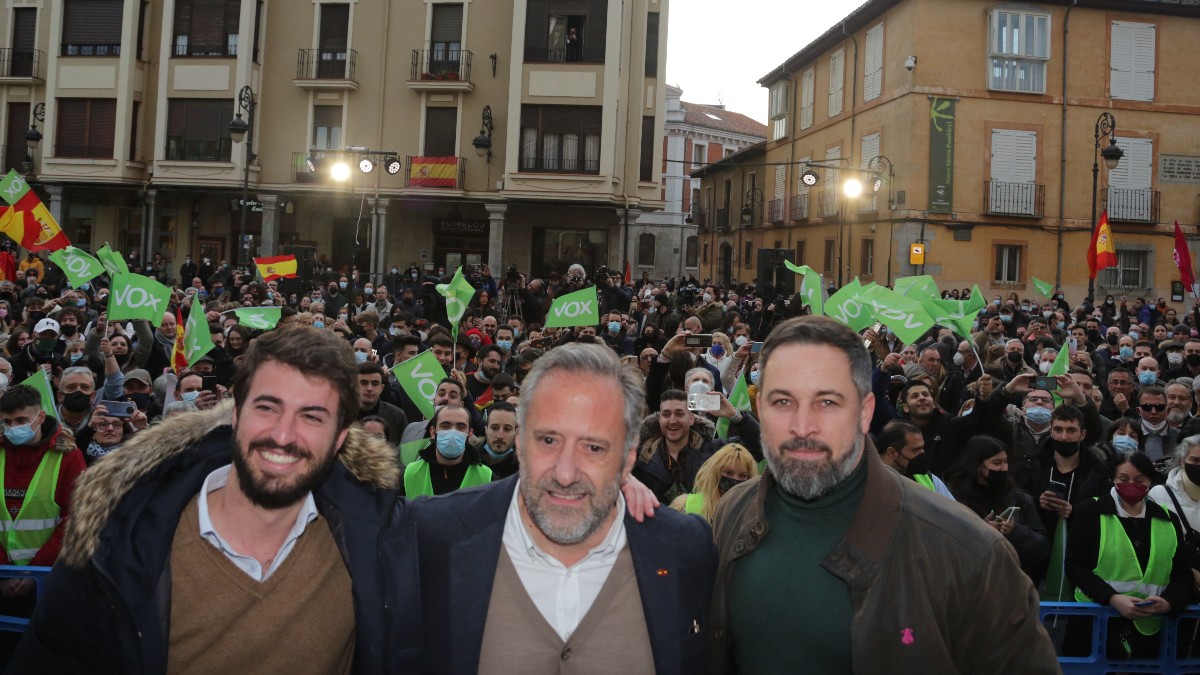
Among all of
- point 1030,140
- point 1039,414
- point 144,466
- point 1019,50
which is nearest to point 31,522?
point 144,466

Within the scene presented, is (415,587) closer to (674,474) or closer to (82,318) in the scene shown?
(674,474)

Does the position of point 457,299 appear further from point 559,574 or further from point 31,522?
point 559,574

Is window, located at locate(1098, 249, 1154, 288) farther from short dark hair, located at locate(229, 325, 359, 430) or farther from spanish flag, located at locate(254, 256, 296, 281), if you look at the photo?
short dark hair, located at locate(229, 325, 359, 430)

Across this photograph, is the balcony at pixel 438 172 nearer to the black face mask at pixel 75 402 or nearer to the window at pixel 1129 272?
the window at pixel 1129 272

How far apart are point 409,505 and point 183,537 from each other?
25.1 inches

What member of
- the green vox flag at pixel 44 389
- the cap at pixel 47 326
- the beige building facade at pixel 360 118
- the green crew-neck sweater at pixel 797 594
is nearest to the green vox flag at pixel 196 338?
the cap at pixel 47 326

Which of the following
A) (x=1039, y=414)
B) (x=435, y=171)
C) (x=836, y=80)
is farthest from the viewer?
(x=836, y=80)

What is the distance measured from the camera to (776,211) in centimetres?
3769

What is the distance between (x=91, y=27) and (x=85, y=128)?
309cm

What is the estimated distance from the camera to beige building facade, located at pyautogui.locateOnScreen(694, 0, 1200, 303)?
27.7m

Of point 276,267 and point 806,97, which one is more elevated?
point 806,97

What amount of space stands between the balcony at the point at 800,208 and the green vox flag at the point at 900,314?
25023 mm

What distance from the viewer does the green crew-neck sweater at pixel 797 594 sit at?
8.81 feet

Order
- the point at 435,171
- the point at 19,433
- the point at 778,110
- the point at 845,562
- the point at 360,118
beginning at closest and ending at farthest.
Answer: the point at 845,562 < the point at 19,433 < the point at 435,171 < the point at 360,118 < the point at 778,110
